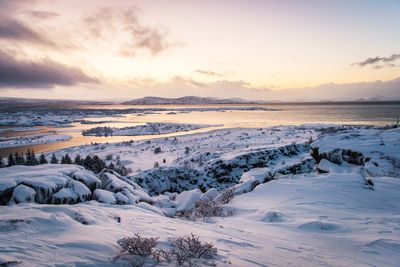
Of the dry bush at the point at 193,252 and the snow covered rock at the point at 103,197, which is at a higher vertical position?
the dry bush at the point at 193,252

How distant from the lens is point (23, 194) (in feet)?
31.0

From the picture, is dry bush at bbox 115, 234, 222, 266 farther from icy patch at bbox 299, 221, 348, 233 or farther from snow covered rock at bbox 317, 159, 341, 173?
snow covered rock at bbox 317, 159, 341, 173

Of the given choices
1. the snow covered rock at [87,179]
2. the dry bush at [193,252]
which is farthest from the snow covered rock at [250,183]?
the dry bush at [193,252]

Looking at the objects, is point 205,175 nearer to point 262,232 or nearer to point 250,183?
point 250,183

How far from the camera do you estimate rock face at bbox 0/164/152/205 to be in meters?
9.53

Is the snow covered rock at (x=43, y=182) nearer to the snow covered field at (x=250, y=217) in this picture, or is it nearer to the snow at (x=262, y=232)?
the snow covered field at (x=250, y=217)

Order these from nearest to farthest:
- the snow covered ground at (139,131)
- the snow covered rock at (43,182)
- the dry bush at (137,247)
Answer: the dry bush at (137,247), the snow covered rock at (43,182), the snow covered ground at (139,131)

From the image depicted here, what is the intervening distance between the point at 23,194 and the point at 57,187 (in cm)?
119

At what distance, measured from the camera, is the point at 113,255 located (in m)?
4.11

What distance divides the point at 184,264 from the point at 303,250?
94.1 inches

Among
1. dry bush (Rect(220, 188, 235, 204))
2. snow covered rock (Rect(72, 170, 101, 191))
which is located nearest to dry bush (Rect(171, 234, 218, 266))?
dry bush (Rect(220, 188, 235, 204))

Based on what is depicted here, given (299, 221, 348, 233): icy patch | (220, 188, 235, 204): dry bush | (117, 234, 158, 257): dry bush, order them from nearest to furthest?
(117, 234, 158, 257): dry bush → (299, 221, 348, 233): icy patch → (220, 188, 235, 204): dry bush

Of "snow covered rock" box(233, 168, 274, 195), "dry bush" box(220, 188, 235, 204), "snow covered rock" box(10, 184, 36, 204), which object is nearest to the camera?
"snow covered rock" box(10, 184, 36, 204)

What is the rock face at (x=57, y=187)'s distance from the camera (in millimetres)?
9531
